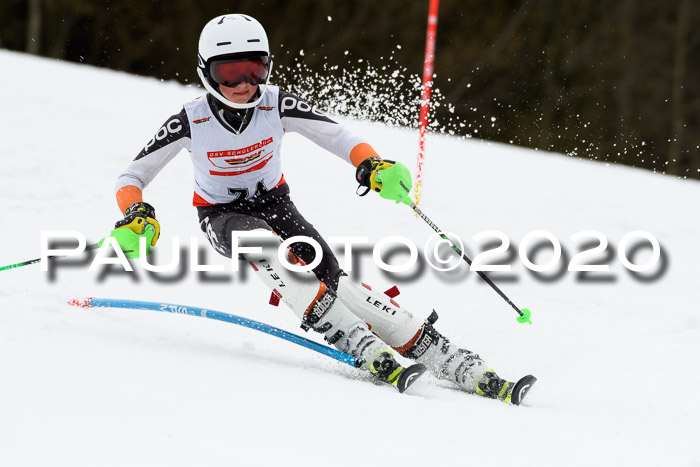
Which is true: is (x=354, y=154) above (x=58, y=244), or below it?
above

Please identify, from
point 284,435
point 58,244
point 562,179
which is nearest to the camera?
point 284,435

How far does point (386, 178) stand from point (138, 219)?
108 centimetres

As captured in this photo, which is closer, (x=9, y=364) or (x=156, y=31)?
(x=9, y=364)

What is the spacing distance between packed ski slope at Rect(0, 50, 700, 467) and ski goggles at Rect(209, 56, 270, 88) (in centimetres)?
116

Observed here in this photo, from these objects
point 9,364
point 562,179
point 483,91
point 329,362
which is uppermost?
point 483,91

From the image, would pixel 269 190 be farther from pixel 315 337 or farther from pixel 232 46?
pixel 315 337

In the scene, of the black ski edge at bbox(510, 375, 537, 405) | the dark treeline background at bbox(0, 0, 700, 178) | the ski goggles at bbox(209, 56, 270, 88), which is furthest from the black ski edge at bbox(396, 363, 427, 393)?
the dark treeline background at bbox(0, 0, 700, 178)

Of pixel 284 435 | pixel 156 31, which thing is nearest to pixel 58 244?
pixel 284 435

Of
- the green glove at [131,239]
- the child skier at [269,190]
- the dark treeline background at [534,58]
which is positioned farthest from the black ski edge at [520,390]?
the dark treeline background at [534,58]

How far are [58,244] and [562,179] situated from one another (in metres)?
5.56

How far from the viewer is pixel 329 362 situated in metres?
3.41

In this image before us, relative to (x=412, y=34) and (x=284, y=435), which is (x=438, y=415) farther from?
(x=412, y=34)

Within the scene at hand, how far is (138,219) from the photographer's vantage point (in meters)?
3.11

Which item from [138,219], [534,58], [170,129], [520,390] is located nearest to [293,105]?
[170,129]
